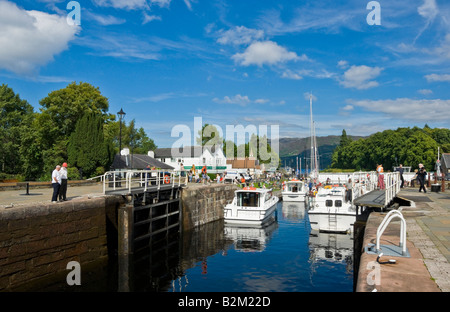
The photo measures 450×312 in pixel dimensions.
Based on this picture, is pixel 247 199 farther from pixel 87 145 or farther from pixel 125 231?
pixel 87 145

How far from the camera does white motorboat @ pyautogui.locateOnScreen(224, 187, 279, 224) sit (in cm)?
2666

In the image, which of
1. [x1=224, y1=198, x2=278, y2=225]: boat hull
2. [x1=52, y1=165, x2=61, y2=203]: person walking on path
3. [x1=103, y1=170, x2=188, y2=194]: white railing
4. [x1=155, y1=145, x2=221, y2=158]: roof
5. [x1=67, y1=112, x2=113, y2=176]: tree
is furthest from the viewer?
[x1=155, y1=145, x2=221, y2=158]: roof

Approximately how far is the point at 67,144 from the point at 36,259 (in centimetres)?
3436

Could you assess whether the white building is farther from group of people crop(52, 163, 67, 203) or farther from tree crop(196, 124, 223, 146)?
group of people crop(52, 163, 67, 203)

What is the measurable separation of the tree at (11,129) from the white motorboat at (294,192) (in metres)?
36.5

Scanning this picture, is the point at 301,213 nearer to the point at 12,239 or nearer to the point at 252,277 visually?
the point at 252,277

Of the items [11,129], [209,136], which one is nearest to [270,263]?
[11,129]

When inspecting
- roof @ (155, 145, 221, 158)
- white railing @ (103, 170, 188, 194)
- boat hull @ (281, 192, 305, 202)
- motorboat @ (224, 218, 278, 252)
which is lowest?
motorboat @ (224, 218, 278, 252)

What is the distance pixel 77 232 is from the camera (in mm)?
15125

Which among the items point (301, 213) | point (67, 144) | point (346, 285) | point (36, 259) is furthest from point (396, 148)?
point (36, 259)

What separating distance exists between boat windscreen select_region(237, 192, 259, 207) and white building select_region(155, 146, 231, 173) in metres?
60.6

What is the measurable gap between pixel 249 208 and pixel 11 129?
136 feet

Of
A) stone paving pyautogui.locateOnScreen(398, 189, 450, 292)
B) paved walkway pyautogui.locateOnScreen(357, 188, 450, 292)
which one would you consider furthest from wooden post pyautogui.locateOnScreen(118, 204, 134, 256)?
stone paving pyautogui.locateOnScreen(398, 189, 450, 292)

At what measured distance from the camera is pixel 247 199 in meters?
28.2
